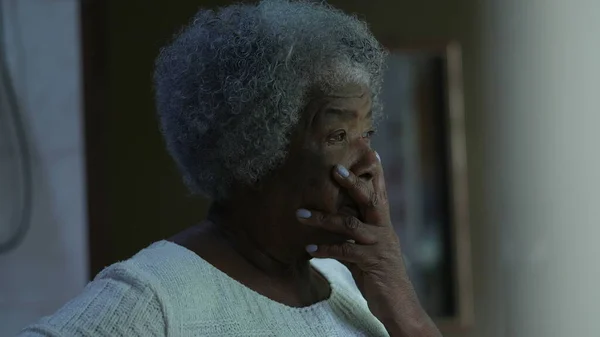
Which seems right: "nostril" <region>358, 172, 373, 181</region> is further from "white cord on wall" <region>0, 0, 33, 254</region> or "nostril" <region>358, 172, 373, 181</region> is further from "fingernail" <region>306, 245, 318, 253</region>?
"white cord on wall" <region>0, 0, 33, 254</region>

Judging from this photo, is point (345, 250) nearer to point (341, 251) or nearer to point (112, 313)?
point (341, 251)

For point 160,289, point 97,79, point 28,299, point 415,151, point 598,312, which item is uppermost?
point 97,79

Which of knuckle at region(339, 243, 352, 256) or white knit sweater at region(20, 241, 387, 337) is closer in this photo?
white knit sweater at region(20, 241, 387, 337)

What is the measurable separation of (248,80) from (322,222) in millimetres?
310

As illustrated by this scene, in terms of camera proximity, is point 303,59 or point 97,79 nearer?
point 303,59

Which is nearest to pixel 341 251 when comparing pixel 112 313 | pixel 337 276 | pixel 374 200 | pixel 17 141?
pixel 374 200

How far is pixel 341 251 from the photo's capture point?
1.83 m

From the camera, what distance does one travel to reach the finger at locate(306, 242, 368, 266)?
1829mm

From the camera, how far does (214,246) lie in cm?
187

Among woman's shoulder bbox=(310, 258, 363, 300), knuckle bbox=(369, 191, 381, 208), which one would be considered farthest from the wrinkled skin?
woman's shoulder bbox=(310, 258, 363, 300)

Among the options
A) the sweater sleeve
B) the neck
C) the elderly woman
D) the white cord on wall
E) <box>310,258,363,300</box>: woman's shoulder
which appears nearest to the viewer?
the sweater sleeve

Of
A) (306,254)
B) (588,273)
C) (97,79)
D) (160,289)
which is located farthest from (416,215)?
(160,289)

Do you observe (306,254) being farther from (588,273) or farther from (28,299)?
(588,273)

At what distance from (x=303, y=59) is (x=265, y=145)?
0.18 metres
